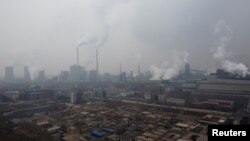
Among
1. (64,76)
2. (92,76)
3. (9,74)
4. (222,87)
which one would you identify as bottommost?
(222,87)

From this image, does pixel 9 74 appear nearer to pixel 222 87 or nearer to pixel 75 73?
pixel 75 73

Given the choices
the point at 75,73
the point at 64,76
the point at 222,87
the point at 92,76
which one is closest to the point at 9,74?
the point at 64,76

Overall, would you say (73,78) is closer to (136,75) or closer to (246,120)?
(136,75)

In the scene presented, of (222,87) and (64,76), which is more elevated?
(64,76)

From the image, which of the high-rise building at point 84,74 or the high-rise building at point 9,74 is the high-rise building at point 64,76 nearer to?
the high-rise building at point 84,74

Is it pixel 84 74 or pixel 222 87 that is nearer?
pixel 222 87

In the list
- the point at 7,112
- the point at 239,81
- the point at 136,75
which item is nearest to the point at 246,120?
the point at 239,81

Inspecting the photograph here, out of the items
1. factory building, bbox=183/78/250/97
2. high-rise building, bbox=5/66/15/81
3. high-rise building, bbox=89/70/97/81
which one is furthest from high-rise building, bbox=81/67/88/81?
factory building, bbox=183/78/250/97

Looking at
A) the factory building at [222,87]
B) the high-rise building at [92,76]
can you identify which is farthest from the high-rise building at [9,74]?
the factory building at [222,87]
